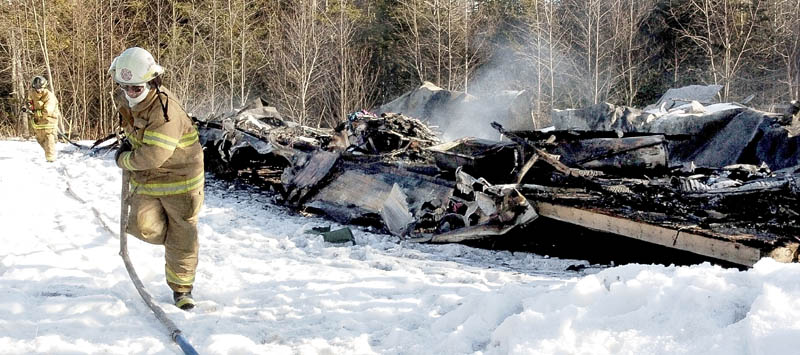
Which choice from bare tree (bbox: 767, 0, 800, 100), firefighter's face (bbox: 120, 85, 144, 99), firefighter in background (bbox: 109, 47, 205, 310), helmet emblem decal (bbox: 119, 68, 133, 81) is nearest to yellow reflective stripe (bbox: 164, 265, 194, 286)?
firefighter in background (bbox: 109, 47, 205, 310)

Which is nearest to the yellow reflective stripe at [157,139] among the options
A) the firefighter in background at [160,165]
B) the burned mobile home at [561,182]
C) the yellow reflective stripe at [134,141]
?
the firefighter in background at [160,165]

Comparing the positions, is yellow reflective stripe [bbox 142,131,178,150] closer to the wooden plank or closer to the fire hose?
the fire hose

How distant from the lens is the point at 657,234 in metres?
5.14

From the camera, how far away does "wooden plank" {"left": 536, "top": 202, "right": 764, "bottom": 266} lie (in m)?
4.66

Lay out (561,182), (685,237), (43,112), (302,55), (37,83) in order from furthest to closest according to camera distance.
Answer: (302,55) < (43,112) < (37,83) < (561,182) < (685,237)

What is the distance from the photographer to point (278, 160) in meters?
10.2

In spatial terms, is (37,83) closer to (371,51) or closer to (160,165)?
(160,165)

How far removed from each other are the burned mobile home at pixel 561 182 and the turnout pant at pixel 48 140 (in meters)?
3.67

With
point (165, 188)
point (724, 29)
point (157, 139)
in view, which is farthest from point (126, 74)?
point (724, 29)

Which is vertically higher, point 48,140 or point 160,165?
point 160,165

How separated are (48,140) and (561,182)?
9895 mm

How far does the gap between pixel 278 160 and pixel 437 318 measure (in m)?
7.38

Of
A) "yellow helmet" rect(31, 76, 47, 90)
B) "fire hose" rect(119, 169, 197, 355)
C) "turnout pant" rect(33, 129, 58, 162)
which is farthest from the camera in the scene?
"turnout pant" rect(33, 129, 58, 162)

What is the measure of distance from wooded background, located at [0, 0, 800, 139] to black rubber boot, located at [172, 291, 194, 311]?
18481mm
